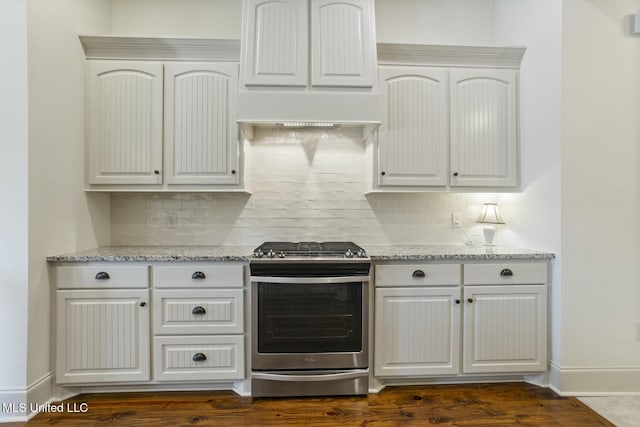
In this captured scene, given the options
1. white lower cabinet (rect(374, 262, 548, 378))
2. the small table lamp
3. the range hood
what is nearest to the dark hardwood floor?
white lower cabinet (rect(374, 262, 548, 378))

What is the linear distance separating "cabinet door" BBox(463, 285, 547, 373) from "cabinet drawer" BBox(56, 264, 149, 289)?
2136 mm

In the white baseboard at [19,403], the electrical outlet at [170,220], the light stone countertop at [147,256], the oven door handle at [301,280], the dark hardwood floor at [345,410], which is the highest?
the electrical outlet at [170,220]

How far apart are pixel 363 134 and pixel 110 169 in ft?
6.32

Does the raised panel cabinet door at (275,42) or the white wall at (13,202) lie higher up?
the raised panel cabinet door at (275,42)

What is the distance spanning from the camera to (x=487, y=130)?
2625mm

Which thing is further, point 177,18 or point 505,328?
point 177,18

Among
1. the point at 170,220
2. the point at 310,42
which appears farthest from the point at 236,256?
the point at 310,42

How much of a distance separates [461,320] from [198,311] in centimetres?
173

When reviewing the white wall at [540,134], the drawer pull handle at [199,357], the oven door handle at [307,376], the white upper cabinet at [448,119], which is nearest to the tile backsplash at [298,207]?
the white upper cabinet at [448,119]

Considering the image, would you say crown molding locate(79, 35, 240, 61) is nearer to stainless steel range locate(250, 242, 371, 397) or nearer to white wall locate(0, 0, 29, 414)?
white wall locate(0, 0, 29, 414)

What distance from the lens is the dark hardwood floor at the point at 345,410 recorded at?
196 cm

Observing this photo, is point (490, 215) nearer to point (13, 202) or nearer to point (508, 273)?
point (508, 273)

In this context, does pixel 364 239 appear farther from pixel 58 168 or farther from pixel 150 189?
pixel 58 168

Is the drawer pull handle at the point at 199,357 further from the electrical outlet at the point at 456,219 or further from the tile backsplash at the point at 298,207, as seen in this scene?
the electrical outlet at the point at 456,219
